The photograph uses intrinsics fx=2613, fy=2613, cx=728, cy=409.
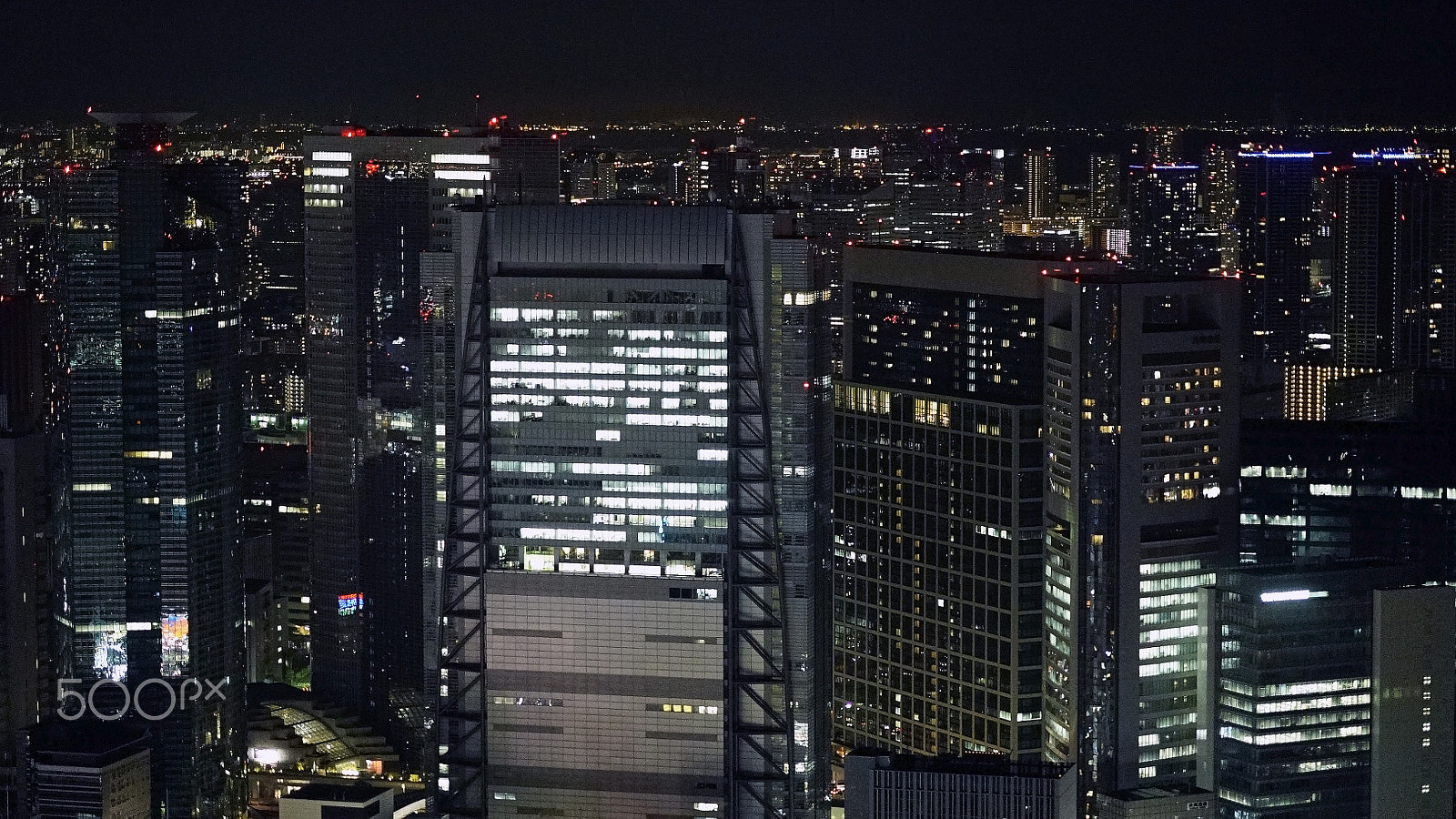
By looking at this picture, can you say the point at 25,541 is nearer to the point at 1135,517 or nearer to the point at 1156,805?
the point at 1135,517

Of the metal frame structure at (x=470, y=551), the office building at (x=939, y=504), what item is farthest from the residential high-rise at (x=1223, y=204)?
the metal frame structure at (x=470, y=551)

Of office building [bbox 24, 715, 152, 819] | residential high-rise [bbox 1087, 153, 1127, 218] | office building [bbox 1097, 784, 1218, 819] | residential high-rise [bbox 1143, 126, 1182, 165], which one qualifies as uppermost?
residential high-rise [bbox 1143, 126, 1182, 165]

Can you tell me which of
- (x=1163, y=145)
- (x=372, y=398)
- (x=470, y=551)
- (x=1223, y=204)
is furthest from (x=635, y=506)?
(x=1223, y=204)

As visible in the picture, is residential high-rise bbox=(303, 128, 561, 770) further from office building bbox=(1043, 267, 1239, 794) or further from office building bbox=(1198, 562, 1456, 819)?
office building bbox=(1198, 562, 1456, 819)

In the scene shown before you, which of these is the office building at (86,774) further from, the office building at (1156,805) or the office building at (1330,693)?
the office building at (1330,693)

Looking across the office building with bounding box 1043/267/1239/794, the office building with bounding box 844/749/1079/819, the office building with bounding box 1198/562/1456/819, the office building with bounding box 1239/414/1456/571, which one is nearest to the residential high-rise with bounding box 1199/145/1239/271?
the office building with bounding box 1239/414/1456/571

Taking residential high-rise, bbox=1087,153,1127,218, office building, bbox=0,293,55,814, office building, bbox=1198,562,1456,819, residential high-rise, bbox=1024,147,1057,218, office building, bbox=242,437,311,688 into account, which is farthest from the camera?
office building, bbox=242,437,311,688

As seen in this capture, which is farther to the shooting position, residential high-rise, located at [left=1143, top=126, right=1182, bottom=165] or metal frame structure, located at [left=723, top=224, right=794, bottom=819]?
residential high-rise, located at [left=1143, top=126, right=1182, bottom=165]
